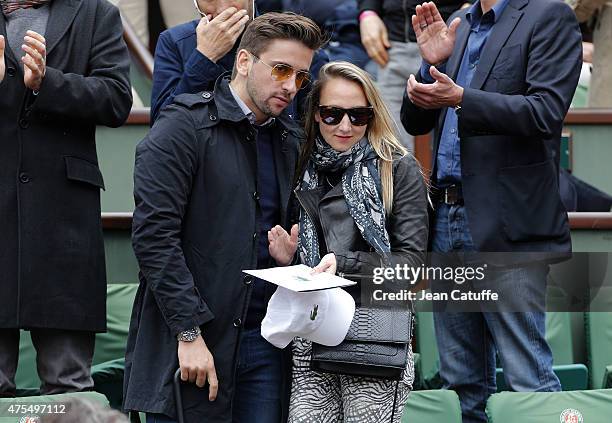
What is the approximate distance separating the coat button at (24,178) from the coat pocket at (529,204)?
67.2 inches

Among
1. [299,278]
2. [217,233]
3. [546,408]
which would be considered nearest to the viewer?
[299,278]

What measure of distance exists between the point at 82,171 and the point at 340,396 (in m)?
1.29

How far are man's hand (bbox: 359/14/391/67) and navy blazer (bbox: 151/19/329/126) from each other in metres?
2.04

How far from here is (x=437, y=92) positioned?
14.2 ft

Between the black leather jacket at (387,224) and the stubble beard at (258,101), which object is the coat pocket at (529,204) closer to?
the black leather jacket at (387,224)

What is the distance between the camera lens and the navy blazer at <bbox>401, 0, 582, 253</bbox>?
442 centimetres

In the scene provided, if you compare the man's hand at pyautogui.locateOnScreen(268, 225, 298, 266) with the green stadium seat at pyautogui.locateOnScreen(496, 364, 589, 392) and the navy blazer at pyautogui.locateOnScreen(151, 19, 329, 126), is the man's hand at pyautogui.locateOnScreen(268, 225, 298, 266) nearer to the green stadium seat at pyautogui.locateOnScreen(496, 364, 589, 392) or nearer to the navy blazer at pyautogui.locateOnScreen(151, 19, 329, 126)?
the navy blazer at pyautogui.locateOnScreen(151, 19, 329, 126)

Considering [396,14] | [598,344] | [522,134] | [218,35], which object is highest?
[396,14]

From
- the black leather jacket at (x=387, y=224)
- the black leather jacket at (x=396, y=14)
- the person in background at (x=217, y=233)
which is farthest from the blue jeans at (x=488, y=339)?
the black leather jacket at (x=396, y=14)

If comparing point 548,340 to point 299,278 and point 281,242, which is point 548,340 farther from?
point 299,278

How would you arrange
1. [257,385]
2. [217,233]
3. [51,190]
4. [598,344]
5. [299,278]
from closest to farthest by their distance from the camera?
[299,278]
[217,233]
[257,385]
[51,190]
[598,344]

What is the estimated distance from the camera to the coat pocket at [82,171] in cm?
435

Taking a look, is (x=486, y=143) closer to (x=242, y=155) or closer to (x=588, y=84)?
(x=242, y=155)

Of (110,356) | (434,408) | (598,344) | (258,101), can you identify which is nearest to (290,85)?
(258,101)
